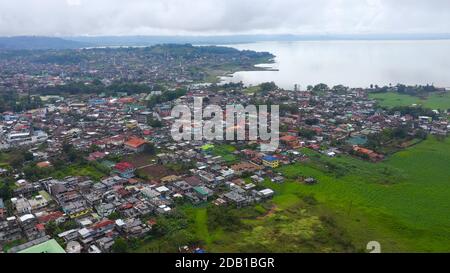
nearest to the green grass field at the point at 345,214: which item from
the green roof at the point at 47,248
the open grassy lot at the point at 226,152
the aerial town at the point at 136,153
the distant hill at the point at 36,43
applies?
the aerial town at the point at 136,153

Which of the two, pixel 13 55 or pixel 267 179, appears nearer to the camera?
pixel 267 179

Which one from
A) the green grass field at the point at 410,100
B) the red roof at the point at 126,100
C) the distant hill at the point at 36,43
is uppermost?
the distant hill at the point at 36,43

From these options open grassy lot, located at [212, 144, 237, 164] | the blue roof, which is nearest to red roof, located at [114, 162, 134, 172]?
open grassy lot, located at [212, 144, 237, 164]

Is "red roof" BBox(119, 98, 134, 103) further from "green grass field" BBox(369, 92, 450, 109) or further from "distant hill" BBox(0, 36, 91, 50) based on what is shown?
"distant hill" BBox(0, 36, 91, 50)

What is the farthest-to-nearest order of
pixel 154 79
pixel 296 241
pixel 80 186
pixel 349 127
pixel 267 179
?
pixel 154 79 → pixel 349 127 → pixel 267 179 → pixel 80 186 → pixel 296 241

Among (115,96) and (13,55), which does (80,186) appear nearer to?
(115,96)

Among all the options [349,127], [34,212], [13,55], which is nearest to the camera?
[34,212]

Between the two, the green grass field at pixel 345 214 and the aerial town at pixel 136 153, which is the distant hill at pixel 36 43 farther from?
the green grass field at pixel 345 214
